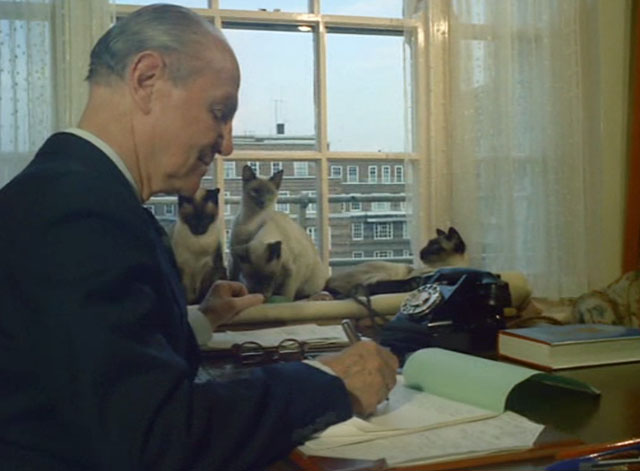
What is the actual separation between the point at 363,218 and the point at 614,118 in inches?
30.7

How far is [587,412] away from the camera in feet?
3.22

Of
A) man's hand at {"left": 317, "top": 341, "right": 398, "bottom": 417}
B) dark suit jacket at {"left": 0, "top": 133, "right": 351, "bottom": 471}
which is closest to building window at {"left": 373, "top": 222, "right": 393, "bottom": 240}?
man's hand at {"left": 317, "top": 341, "right": 398, "bottom": 417}

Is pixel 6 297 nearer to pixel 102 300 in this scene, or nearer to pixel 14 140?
pixel 102 300

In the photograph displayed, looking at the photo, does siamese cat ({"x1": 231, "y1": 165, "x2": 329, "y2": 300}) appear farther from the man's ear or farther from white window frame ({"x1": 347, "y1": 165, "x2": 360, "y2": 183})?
the man's ear

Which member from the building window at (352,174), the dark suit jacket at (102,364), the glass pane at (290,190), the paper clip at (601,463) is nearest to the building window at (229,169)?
the glass pane at (290,190)

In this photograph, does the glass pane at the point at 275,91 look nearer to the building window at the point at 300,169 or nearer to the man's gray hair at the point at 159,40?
the building window at the point at 300,169

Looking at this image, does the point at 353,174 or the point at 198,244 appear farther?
the point at 353,174

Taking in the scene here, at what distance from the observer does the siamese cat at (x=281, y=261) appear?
1964 millimetres

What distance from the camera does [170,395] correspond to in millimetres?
683

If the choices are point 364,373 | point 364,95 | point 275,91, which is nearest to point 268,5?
point 275,91

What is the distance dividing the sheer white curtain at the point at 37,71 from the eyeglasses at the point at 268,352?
2.35 feet

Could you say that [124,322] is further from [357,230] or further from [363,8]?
[363,8]

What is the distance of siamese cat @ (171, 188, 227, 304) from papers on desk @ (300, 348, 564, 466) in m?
0.88

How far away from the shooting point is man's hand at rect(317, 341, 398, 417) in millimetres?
862
